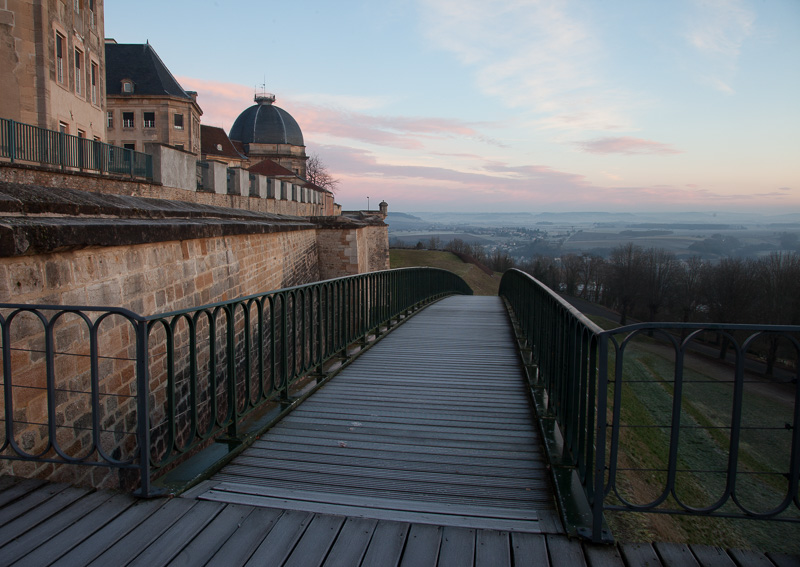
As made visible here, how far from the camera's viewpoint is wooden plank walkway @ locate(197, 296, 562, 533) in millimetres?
2938

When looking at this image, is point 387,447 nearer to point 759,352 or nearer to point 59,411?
point 59,411

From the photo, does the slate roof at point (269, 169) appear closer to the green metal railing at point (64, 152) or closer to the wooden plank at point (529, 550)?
the green metal railing at point (64, 152)

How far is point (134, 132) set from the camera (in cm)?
3731

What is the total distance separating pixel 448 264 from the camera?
59656mm

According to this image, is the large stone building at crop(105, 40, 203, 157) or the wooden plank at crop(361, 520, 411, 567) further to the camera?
the large stone building at crop(105, 40, 203, 157)

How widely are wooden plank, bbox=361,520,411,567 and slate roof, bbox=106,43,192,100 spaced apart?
131 ft

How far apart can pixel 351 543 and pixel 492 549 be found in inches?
24.8

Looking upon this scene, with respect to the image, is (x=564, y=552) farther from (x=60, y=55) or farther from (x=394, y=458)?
(x=60, y=55)

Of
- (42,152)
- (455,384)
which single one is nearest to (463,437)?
(455,384)

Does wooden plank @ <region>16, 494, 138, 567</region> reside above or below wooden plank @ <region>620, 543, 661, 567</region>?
above

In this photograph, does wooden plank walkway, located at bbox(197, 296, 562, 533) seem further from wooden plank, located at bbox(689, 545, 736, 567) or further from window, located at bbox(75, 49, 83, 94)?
window, located at bbox(75, 49, 83, 94)

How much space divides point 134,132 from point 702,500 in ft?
124

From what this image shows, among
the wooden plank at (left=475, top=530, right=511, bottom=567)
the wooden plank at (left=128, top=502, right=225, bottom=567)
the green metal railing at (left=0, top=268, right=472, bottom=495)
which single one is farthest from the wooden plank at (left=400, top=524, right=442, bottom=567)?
the green metal railing at (left=0, top=268, right=472, bottom=495)

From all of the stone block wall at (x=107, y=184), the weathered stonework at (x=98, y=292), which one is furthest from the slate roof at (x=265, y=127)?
the weathered stonework at (x=98, y=292)
